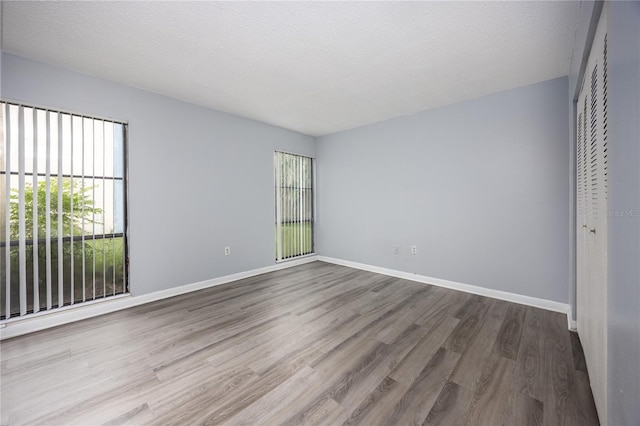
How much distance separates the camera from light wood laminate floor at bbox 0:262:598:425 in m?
1.47

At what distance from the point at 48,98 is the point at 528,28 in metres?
4.48

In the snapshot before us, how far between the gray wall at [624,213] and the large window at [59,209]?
4.07 m

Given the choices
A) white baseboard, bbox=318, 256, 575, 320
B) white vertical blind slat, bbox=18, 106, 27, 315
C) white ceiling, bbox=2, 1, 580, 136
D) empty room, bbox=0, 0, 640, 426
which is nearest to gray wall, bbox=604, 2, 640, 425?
empty room, bbox=0, 0, 640, 426

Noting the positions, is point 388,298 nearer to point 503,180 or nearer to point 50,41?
point 503,180

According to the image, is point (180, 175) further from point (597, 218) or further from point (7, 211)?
point (597, 218)

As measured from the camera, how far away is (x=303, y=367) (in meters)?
1.88

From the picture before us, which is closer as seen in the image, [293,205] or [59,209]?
[59,209]

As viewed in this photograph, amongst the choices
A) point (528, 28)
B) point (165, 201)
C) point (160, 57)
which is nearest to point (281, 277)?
point (165, 201)

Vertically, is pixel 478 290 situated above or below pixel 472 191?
below

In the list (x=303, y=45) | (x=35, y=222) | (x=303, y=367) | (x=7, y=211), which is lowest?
(x=303, y=367)

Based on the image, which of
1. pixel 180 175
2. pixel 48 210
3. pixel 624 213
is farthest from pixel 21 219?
pixel 624 213

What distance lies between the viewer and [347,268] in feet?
15.6

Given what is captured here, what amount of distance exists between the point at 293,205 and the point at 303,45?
3230mm

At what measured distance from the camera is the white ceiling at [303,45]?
1819mm
